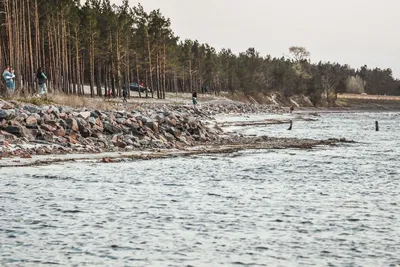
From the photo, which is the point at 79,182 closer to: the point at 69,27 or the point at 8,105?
the point at 8,105

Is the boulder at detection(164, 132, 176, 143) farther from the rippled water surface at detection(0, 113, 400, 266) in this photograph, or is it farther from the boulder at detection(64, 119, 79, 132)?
the rippled water surface at detection(0, 113, 400, 266)

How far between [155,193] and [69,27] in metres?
61.4

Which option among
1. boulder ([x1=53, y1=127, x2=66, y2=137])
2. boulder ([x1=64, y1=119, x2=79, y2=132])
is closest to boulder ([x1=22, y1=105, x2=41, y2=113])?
boulder ([x1=64, y1=119, x2=79, y2=132])

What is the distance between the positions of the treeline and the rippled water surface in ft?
70.8

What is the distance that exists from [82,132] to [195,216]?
14052 mm

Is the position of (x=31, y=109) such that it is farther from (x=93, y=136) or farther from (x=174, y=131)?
(x=174, y=131)

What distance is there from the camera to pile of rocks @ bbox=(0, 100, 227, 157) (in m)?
19.6

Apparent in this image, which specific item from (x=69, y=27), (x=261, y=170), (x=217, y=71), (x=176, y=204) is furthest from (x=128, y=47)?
(x=176, y=204)

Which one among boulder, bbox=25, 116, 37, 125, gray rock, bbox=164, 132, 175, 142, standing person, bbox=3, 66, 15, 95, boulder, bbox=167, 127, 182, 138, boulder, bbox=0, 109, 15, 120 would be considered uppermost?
Result: standing person, bbox=3, 66, 15, 95

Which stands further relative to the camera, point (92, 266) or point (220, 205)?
point (220, 205)

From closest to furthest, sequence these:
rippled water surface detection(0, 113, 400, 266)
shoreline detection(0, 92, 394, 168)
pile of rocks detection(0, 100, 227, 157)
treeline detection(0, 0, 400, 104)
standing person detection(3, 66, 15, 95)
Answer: rippled water surface detection(0, 113, 400, 266), shoreline detection(0, 92, 394, 168), pile of rocks detection(0, 100, 227, 157), standing person detection(3, 66, 15, 95), treeline detection(0, 0, 400, 104)

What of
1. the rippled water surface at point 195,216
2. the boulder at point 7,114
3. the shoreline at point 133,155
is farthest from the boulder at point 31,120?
the rippled water surface at point 195,216

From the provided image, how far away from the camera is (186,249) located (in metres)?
7.45

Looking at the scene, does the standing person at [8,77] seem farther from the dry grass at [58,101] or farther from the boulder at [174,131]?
the boulder at [174,131]
